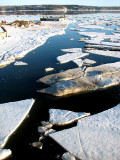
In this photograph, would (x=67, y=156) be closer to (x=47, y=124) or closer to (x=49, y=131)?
(x=49, y=131)

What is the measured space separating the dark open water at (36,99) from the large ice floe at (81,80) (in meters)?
0.16

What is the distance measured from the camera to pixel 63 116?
300 centimetres

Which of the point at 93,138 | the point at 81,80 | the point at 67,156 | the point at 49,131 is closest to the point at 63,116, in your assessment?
the point at 49,131

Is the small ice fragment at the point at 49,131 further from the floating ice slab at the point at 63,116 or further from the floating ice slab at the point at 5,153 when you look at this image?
the floating ice slab at the point at 5,153

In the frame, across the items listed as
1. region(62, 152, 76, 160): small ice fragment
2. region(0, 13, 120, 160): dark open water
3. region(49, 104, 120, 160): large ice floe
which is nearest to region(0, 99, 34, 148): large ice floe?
region(0, 13, 120, 160): dark open water

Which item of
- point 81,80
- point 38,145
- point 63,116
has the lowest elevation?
point 38,145

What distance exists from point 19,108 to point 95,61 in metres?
3.79

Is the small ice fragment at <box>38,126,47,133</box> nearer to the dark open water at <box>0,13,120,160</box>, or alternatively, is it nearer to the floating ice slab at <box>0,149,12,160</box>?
the dark open water at <box>0,13,120,160</box>

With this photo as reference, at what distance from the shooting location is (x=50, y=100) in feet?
11.8

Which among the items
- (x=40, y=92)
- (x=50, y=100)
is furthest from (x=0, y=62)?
(x=50, y=100)

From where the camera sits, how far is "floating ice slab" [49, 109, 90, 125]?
9.43 ft

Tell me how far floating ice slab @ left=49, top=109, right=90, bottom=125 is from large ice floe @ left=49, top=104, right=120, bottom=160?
0.47 ft

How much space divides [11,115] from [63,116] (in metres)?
0.98

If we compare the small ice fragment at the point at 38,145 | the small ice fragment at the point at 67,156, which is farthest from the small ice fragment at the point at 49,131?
the small ice fragment at the point at 67,156
